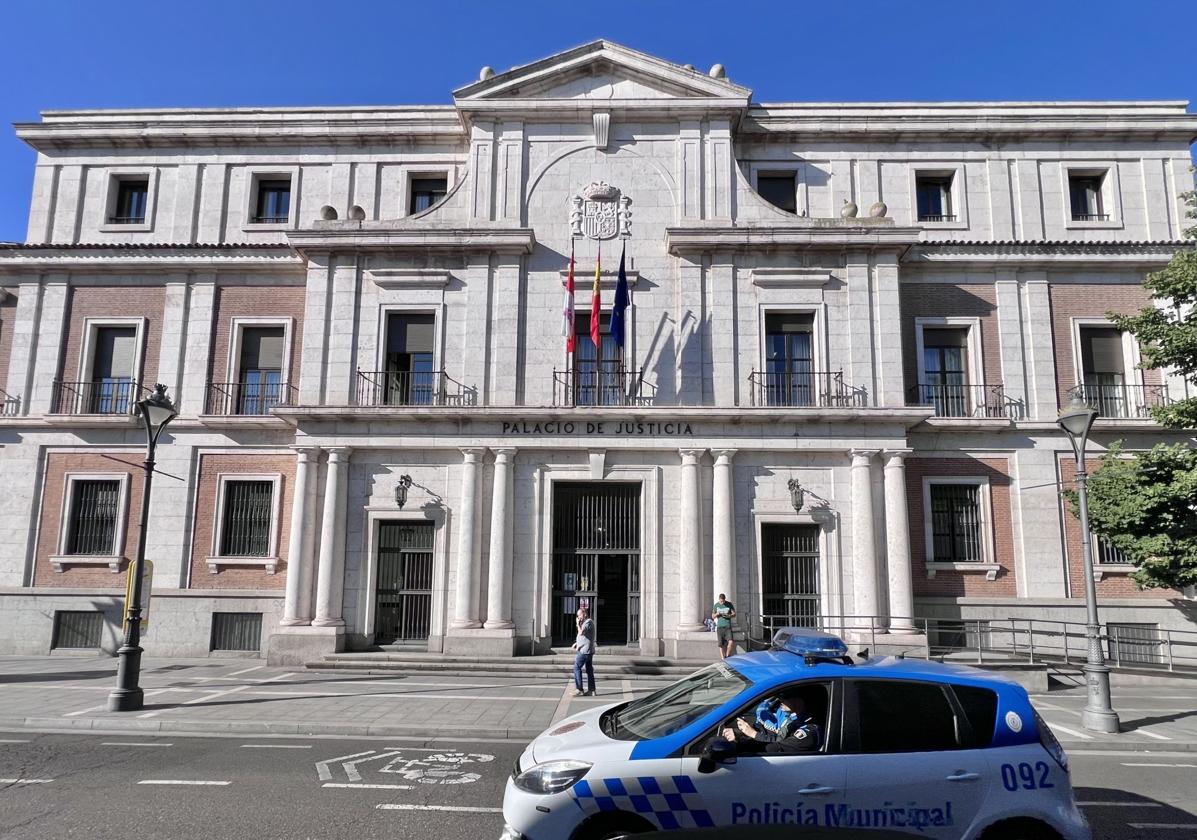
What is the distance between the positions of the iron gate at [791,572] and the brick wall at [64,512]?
53.7 feet

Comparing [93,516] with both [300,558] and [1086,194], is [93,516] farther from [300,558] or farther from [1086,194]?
[1086,194]

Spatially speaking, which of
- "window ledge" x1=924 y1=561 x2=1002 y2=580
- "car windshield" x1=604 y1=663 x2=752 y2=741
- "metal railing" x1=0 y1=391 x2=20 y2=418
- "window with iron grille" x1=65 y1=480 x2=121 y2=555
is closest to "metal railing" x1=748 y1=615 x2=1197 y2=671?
"window ledge" x1=924 y1=561 x2=1002 y2=580

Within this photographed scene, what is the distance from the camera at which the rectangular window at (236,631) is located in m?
19.0

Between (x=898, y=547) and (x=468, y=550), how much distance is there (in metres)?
10.1

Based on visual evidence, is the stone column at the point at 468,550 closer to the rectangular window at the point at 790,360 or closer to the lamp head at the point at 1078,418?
the rectangular window at the point at 790,360

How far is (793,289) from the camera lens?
18.9 metres

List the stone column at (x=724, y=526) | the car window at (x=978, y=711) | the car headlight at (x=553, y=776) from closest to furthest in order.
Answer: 1. the car headlight at (x=553, y=776)
2. the car window at (x=978, y=711)
3. the stone column at (x=724, y=526)

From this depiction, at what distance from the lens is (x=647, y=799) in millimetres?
4863

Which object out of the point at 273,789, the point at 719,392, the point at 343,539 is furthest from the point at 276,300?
the point at 273,789

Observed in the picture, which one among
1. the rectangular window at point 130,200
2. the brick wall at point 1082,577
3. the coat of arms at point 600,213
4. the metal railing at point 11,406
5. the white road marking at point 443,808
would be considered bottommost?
the white road marking at point 443,808

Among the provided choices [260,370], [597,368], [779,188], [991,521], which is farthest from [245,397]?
[991,521]

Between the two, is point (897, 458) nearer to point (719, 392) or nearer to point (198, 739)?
point (719, 392)

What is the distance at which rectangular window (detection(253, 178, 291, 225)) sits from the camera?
21984 millimetres

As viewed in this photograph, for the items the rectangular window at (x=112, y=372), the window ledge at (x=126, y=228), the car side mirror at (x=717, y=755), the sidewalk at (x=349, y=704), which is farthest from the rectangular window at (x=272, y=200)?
the car side mirror at (x=717, y=755)
